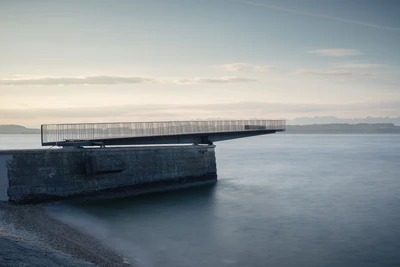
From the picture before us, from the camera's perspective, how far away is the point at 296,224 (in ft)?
78.4

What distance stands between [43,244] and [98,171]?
12.4 m

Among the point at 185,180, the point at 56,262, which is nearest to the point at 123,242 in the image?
the point at 56,262

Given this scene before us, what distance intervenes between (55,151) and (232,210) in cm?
1282

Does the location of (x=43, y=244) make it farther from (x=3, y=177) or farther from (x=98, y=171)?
(x=98, y=171)

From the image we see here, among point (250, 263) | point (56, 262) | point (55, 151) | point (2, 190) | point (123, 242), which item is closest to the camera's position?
point (56, 262)

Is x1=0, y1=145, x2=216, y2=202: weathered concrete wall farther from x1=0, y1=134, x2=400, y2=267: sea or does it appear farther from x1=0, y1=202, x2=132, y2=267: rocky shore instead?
x1=0, y1=202, x2=132, y2=267: rocky shore

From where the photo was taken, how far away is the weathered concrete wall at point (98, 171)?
81.1ft

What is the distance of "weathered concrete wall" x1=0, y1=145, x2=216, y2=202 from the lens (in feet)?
81.1

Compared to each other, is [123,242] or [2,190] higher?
[2,190]

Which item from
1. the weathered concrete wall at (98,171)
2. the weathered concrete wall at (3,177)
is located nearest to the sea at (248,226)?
the weathered concrete wall at (98,171)

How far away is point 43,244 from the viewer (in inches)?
629

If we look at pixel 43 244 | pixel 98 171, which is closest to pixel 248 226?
pixel 98 171

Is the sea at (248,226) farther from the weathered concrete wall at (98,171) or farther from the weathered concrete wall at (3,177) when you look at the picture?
the weathered concrete wall at (3,177)

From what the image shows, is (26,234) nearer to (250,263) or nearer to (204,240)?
A: (204,240)
